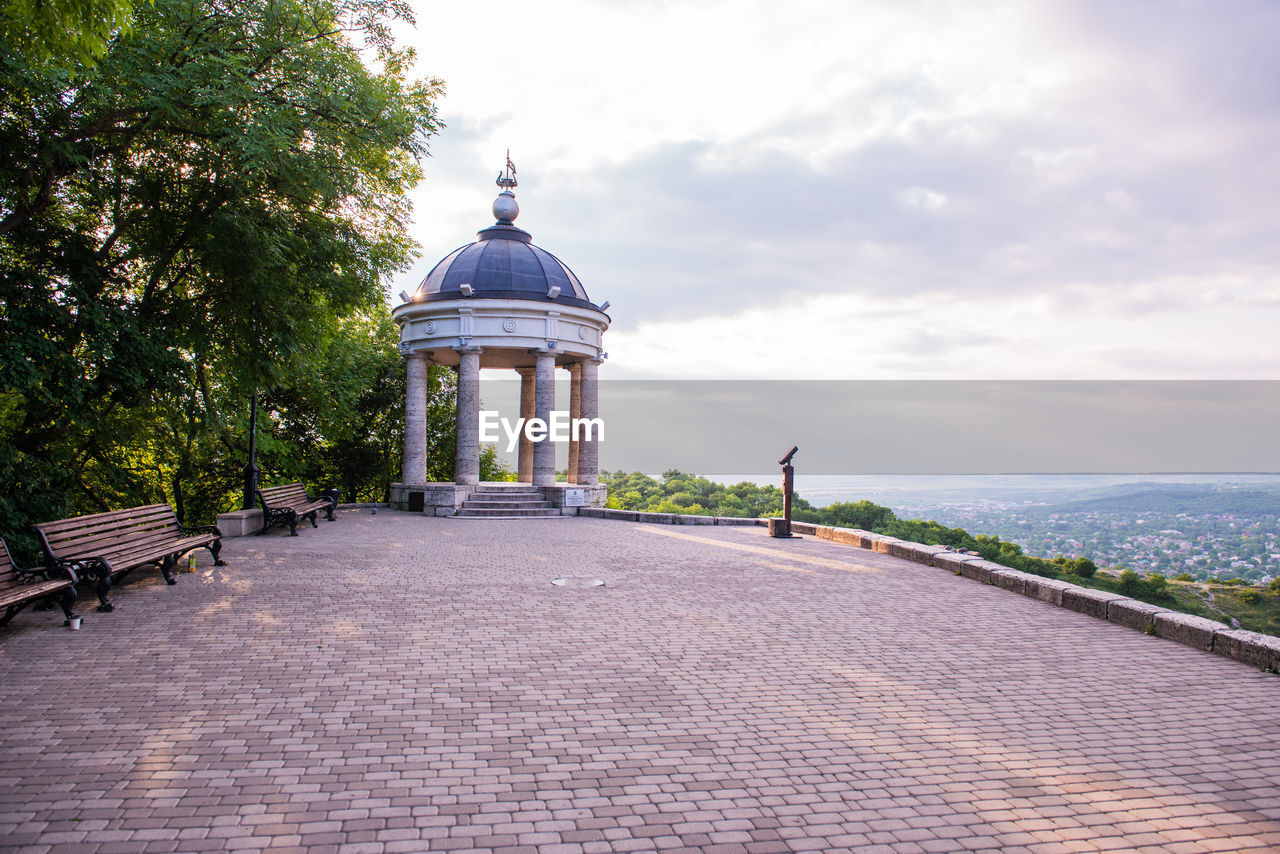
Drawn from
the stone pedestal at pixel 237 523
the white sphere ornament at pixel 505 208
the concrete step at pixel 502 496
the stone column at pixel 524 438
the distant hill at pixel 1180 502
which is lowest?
the distant hill at pixel 1180 502

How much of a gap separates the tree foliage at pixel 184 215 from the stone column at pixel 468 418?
6446 mm

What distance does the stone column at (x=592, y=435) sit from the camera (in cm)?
2277

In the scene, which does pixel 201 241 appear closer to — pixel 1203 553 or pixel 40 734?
pixel 40 734

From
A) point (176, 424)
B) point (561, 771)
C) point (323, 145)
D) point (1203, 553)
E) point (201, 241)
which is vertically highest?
point (323, 145)

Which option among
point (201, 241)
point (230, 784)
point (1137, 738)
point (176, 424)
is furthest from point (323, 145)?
point (1137, 738)

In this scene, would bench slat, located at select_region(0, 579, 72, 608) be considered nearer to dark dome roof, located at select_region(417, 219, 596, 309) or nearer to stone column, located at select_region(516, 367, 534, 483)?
dark dome roof, located at select_region(417, 219, 596, 309)

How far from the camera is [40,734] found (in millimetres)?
4469

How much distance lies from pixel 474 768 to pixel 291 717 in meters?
1.55

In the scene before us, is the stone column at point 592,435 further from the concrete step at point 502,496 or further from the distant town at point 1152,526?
the distant town at point 1152,526

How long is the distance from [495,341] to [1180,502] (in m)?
45.9

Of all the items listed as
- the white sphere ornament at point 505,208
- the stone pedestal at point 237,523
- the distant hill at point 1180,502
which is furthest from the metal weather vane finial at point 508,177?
the distant hill at point 1180,502

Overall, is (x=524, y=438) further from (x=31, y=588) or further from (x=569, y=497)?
(x=31, y=588)

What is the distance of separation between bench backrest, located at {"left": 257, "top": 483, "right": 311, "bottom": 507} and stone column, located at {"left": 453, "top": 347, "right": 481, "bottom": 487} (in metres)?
5.22

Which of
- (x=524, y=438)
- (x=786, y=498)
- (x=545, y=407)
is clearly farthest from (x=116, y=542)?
(x=524, y=438)
